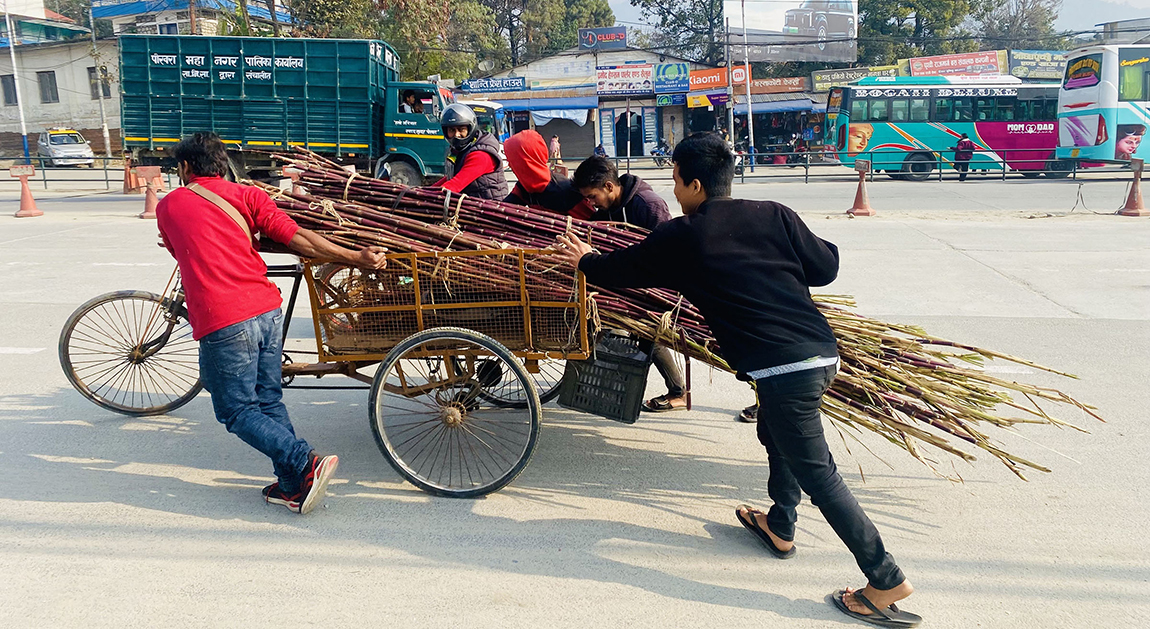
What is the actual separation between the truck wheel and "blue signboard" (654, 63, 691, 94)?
19.6m

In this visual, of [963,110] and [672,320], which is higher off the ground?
[963,110]

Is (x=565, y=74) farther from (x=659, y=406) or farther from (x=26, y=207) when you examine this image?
(x=659, y=406)

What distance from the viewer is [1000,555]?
318cm

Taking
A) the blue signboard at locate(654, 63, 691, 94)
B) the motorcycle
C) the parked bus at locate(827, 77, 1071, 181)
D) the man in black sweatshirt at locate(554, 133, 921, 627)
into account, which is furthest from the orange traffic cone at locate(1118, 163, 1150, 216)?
the blue signboard at locate(654, 63, 691, 94)

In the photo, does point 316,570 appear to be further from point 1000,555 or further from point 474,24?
point 474,24

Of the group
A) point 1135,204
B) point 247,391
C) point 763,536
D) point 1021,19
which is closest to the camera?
point 763,536

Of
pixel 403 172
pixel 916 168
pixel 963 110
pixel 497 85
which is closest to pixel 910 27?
pixel 963 110

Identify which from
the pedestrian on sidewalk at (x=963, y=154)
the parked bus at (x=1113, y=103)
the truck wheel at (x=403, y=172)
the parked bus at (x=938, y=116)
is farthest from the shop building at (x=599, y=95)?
the truck wheel at (x=403, y=172)

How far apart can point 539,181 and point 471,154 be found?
2.18 ft

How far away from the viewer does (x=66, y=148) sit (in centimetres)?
3197

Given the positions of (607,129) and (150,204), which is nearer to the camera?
(150,204)

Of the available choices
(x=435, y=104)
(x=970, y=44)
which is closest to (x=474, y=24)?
(x=435, y=104)

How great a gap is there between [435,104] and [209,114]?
188 inches

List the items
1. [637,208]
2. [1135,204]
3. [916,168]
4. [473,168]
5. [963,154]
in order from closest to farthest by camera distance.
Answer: [637,208]
[473,168]
[1135,204]
[916,168]
[963,154]
